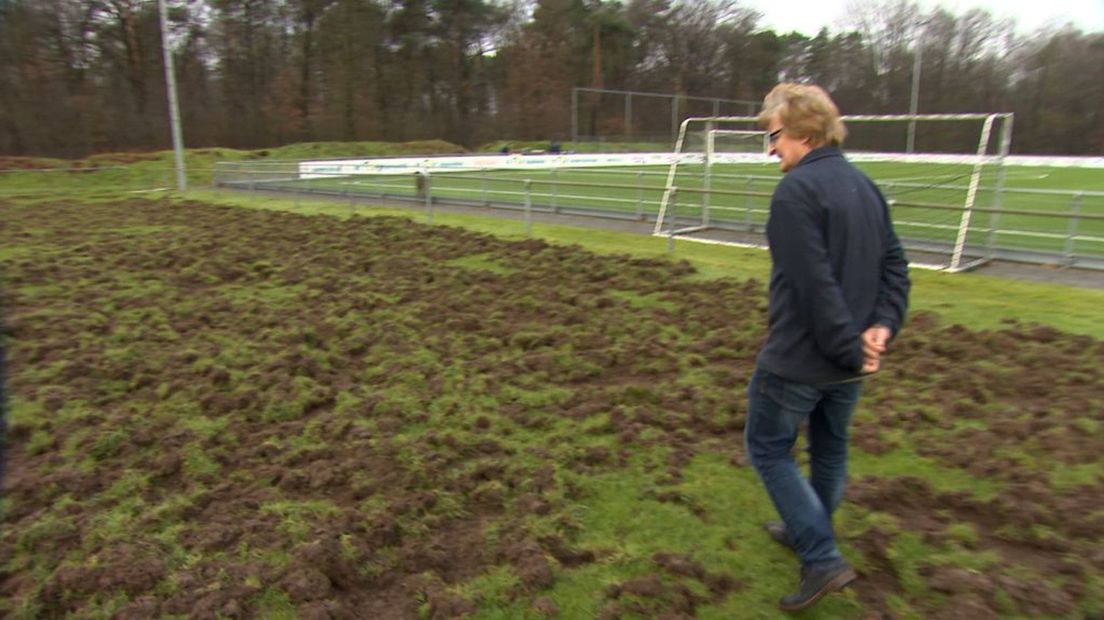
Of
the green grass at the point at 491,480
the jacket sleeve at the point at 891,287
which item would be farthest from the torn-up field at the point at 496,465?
the jacket sleeve at the point at 891,287

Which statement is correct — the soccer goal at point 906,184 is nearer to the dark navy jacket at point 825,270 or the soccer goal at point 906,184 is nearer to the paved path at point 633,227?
the paved path at point 633,227

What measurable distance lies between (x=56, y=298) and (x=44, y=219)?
27.8ft

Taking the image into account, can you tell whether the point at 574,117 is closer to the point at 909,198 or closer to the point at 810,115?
the point at 909,198

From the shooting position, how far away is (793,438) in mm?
2574

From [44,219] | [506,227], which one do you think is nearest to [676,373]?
[506,227]

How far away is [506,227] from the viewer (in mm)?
12656

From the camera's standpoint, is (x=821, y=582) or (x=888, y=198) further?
(x=888, y=198)

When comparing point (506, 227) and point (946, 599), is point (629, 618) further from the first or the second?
point (506, 227)

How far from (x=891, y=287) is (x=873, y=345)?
0.88 feet

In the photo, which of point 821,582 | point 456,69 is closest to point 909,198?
point 821,582

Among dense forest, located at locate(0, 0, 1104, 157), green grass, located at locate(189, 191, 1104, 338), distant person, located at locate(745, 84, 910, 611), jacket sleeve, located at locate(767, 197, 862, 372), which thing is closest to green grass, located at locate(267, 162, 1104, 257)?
green grass, located at locate(189, 191, 1104, 338)

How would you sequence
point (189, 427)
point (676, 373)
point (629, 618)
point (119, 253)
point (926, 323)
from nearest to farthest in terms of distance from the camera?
1. point (629, 618)
2. point (189, 427)
3. point (676, 373)
4. point (926, 323)
5. point (119, 253)

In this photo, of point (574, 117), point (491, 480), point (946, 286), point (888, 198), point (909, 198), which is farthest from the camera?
point (574, 117)

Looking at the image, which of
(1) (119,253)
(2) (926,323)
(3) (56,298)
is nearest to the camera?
(2) (926,323)
